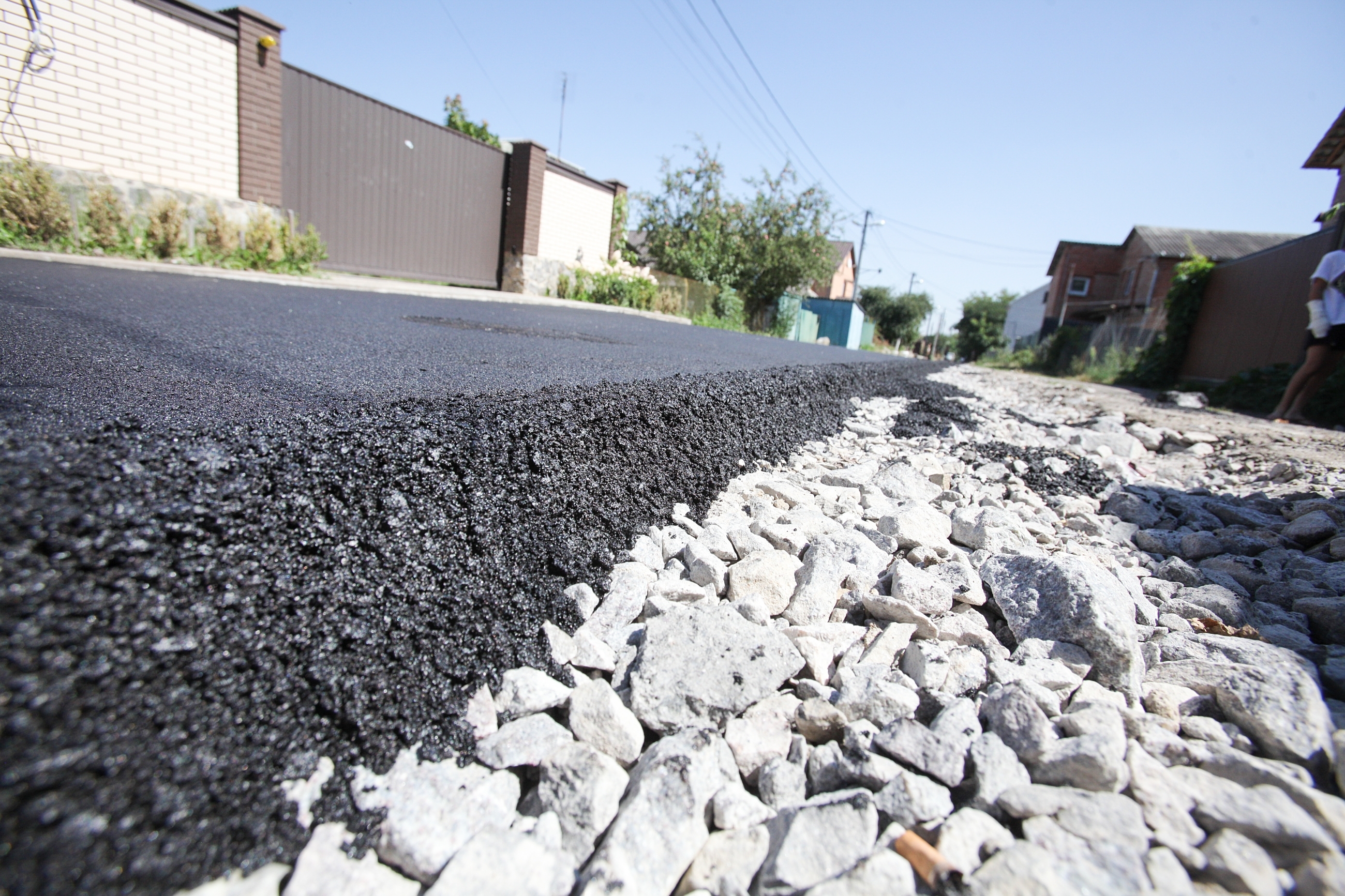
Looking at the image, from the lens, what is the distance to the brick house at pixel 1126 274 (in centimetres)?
2384

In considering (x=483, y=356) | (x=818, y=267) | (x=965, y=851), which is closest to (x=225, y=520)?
(x=965, y=851)

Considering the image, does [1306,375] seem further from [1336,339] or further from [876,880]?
[876,880]

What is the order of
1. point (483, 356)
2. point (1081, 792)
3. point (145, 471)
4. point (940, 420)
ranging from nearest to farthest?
point (145, 471) → point (1081, 792) → point (483, 356) → point (940, 420)

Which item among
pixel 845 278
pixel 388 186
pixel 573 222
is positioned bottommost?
pixel 388 186

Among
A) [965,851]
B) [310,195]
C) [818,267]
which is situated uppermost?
[818,267]

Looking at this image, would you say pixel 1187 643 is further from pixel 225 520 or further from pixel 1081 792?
pixel 225 520

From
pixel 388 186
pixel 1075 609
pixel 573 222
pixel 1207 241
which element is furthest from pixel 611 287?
pixel 1207 241

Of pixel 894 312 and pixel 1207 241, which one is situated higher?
pixel 1207 241

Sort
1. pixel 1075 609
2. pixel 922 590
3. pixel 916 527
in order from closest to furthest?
pixel 1075 609
pixel 922 590
pixel 916 527

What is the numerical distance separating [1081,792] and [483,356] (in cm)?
241

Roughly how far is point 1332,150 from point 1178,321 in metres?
6.10

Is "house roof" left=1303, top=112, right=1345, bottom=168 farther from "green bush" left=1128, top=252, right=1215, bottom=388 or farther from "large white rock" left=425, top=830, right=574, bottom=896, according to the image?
"large white rock" left=425, top=830, right=574, bottom=896

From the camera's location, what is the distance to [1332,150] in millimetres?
12281

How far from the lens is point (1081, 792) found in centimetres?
98
